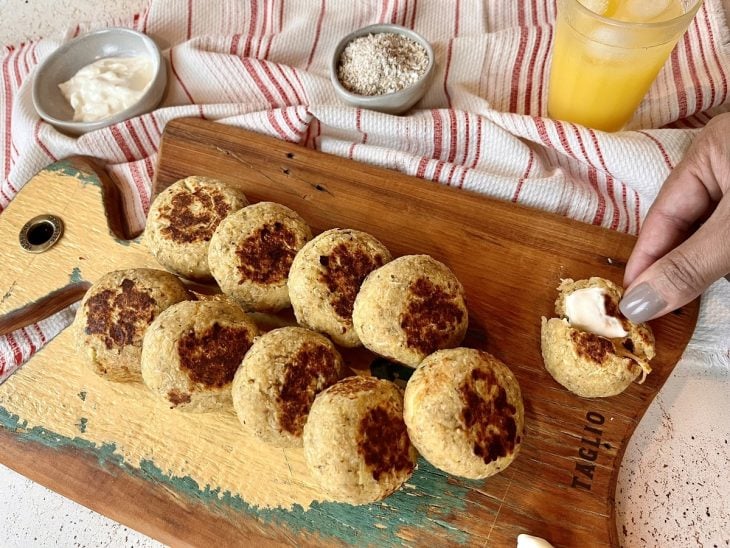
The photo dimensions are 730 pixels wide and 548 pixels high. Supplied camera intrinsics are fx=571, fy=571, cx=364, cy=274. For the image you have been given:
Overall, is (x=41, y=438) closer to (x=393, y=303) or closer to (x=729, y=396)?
(x=393, y=303)

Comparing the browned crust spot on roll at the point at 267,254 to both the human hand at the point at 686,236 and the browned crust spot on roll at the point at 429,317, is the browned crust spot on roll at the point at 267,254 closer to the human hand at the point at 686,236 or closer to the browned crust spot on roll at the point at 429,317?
the browned crust spot on roll at the point at 429,317

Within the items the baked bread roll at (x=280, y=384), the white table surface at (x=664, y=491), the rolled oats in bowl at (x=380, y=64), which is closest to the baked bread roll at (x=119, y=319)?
the baked bread roll at (x=280, y=384)

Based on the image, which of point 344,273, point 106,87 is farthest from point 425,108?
point 106,87

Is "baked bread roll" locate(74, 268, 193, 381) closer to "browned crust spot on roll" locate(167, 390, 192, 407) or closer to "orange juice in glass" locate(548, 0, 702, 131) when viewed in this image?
"browned crust spot on roll" locate(167, 390, 192, 407)

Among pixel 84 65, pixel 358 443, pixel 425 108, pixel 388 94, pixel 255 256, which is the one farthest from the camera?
pixel 84 65

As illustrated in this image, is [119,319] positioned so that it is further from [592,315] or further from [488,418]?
[592,315]

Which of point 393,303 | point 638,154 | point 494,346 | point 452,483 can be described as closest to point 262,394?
point 393,303
